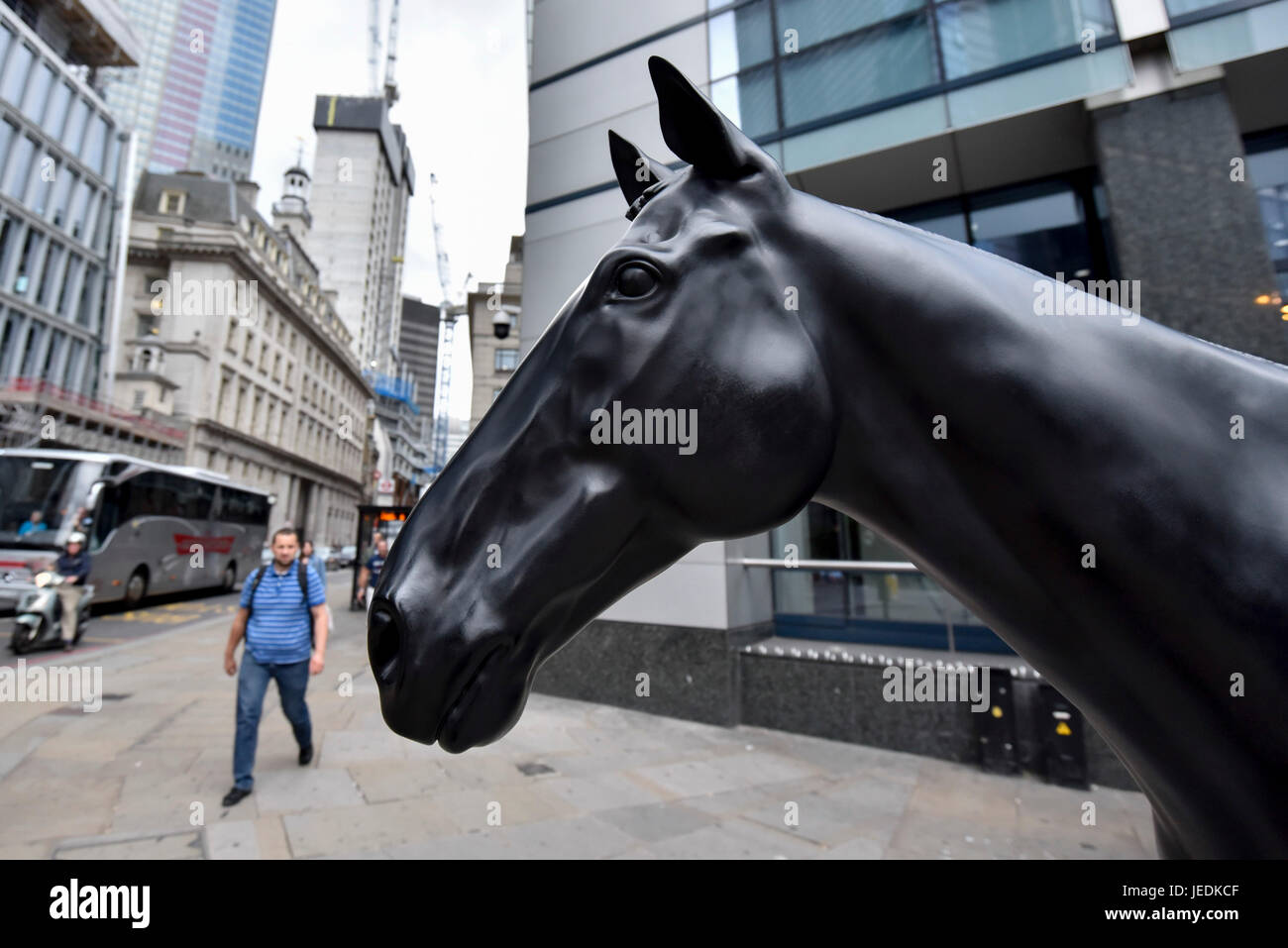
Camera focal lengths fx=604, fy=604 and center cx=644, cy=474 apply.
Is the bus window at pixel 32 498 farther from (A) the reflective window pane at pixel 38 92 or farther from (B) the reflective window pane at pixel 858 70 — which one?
(A) the reflective window pane at pixel 38 92

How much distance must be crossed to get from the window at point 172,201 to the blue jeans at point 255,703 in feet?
182

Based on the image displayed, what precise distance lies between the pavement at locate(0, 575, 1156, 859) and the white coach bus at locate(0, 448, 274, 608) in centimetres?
891

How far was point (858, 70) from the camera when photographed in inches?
269

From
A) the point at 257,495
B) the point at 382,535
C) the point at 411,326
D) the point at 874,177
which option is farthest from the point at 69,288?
the point at 411,326

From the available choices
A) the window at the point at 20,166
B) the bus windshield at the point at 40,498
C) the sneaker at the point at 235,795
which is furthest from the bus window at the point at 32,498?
the window at the point at 20,166

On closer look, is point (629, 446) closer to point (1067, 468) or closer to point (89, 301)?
point (1067, 468)

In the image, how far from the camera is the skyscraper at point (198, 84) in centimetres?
8150

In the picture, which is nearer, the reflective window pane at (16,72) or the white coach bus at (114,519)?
the white coach bus at (114,519)

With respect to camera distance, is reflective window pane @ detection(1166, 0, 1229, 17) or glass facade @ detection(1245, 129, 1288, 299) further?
glass facade @ detection(1245, 129, 1288, 299)

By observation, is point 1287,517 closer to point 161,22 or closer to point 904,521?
point 904,521

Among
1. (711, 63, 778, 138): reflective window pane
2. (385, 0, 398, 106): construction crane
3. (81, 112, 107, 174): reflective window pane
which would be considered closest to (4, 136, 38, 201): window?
(81, 112, 107, 174): reflective window pane

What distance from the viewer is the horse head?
0.95 meters

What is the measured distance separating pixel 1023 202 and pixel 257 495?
1015 inches

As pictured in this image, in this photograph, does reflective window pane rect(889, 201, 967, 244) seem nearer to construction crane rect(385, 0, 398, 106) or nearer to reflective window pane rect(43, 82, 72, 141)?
reflective window pane rect(43, 82, 72, 141)
